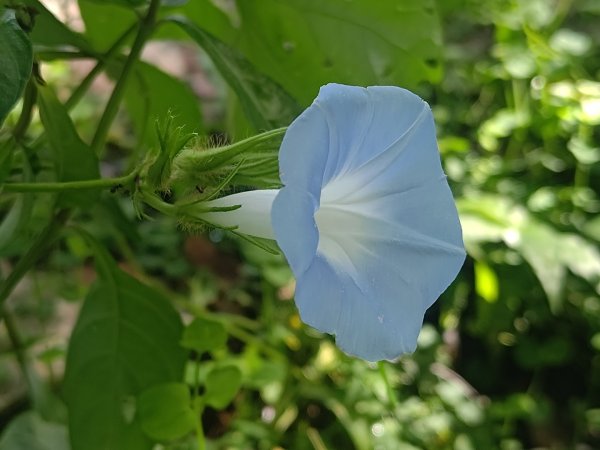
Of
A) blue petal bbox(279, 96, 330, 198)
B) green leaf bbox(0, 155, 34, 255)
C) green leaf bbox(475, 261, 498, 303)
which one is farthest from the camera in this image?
green leaf bbox(475, 261, 498, 303)

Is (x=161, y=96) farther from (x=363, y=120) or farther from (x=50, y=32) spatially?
(x=363, y=120)

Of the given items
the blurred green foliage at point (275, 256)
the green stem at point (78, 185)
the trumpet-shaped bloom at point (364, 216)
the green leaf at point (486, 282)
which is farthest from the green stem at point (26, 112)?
the green leaf at point (486, 282)

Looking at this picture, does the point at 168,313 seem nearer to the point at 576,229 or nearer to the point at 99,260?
the point at 99,260

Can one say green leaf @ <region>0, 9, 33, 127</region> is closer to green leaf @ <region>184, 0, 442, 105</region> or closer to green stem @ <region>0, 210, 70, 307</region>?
green stem @ <region>0, 210, 70, 307</region>

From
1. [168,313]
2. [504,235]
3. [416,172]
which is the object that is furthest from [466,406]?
[416,172]

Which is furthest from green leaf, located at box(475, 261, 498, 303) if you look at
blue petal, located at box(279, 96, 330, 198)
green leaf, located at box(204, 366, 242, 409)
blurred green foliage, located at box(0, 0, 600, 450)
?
blue petal, located at box(279, 96, 330, 198)

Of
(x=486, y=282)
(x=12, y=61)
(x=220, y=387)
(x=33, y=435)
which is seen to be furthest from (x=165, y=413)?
(x=486, y=282)

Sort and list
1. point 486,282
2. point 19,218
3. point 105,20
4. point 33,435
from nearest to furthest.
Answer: point 19,218 < point 33,435 < point 105,20 < point 486,282

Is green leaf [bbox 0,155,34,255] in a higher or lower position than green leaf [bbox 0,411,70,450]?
higher
